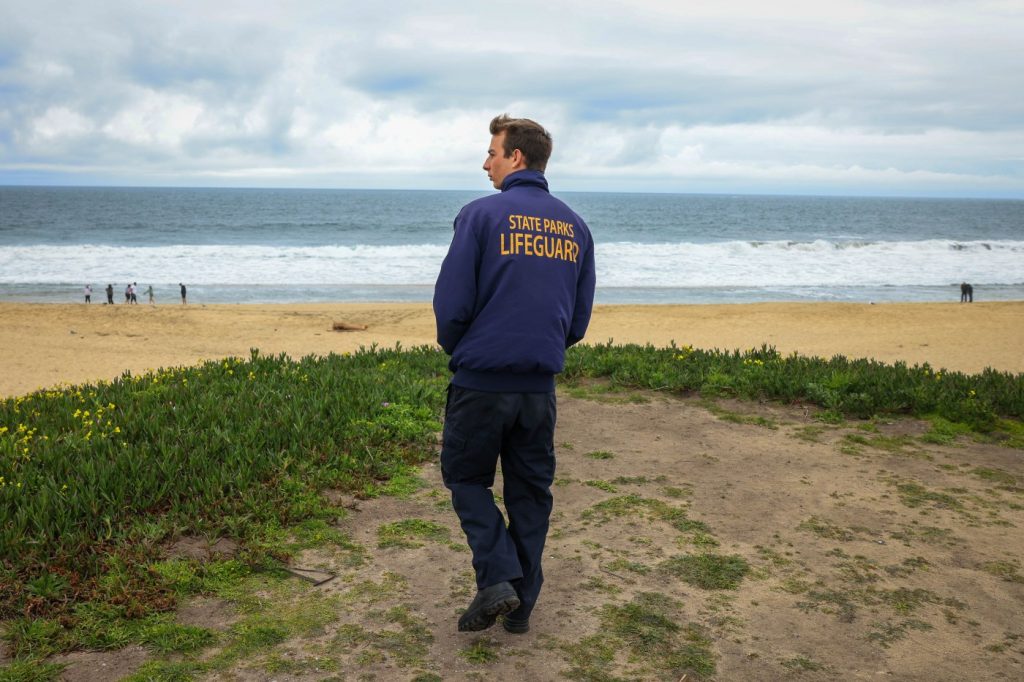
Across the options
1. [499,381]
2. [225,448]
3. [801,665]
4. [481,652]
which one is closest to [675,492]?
[801,665]

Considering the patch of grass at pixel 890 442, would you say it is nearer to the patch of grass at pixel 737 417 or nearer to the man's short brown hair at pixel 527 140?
the patch of grass at pixel 737 417

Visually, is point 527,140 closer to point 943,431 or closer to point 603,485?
point 603,485

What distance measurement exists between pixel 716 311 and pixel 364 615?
22970mm

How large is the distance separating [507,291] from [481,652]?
4.91ft

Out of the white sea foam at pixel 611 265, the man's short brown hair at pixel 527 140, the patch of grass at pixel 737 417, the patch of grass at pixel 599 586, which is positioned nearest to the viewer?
the man's short brown hair at pixel 527 140

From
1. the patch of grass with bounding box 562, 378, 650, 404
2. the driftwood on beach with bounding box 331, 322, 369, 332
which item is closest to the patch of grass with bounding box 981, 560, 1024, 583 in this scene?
the patch of grass with bounding box 562, 378, 650, 404

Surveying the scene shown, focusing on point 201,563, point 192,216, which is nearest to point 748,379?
point 201,563

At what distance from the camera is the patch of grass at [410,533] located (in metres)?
4.60

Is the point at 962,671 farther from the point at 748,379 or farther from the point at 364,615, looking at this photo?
the point at 748,379

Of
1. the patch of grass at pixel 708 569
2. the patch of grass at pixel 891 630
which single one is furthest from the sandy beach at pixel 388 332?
the patch of grass at pixel 891 630

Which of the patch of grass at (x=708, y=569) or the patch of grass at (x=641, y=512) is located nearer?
the patch of grass at (x=708, y=569)

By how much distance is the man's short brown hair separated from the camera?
3.54 metres

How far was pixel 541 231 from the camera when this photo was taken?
346 cm

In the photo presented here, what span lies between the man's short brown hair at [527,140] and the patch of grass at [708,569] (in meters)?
2.17
